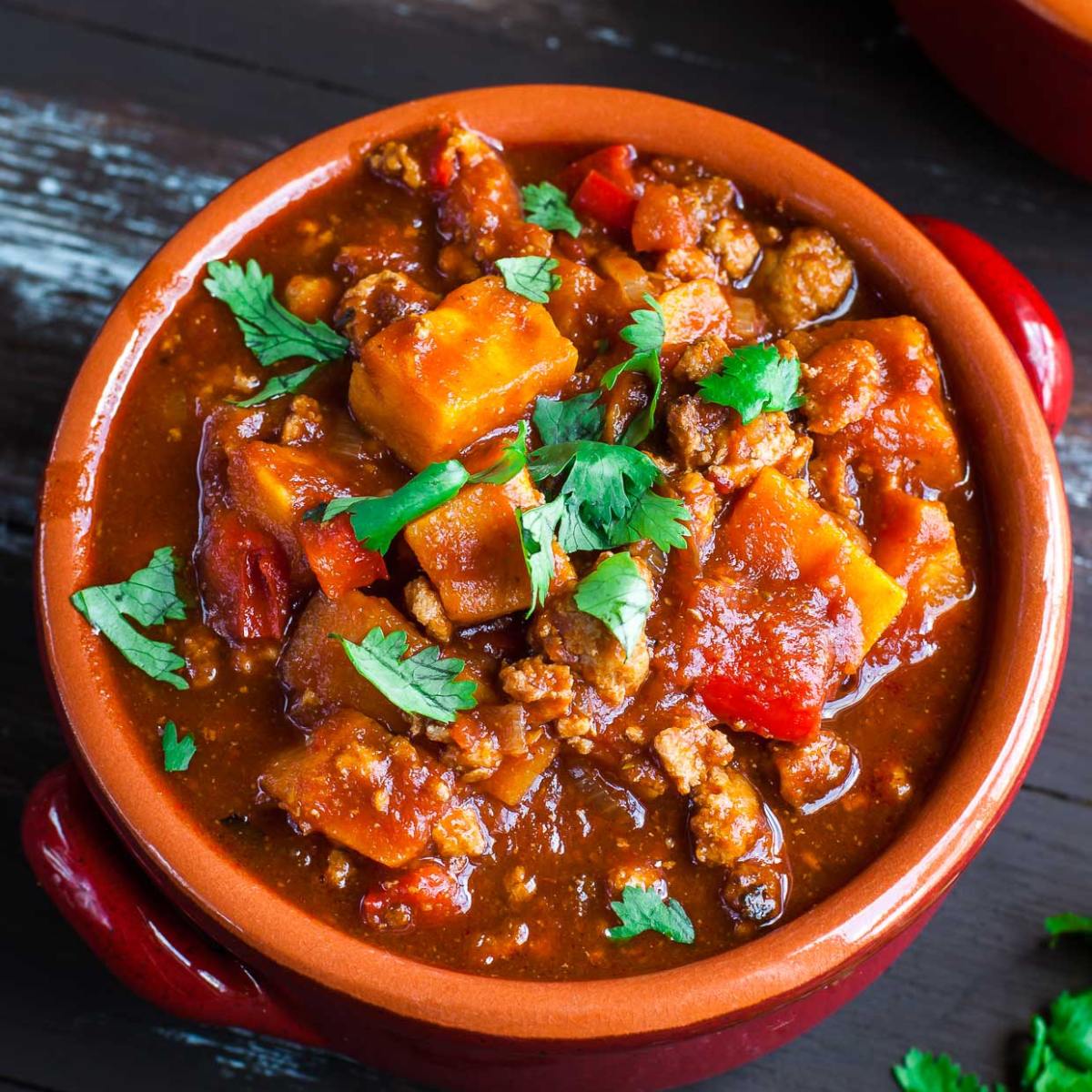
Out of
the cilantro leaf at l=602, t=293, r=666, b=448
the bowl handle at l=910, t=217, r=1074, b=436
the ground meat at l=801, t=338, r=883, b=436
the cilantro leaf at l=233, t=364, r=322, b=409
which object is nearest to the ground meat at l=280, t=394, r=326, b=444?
the cilantro leaf at l=233, t=364, r=322, b=409

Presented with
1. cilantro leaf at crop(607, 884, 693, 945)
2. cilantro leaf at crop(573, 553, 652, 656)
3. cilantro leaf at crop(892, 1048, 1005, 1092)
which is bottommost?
cilantro leaf at crop(892, 1048, 1005, 1092)

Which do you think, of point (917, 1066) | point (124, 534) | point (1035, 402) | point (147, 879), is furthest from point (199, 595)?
point (917, 1066)

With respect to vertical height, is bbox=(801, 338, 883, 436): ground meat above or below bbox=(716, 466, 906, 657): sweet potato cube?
above

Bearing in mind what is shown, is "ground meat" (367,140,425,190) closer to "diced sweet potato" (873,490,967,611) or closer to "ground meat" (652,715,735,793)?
"diced sweet potato" (873,490,967,611)

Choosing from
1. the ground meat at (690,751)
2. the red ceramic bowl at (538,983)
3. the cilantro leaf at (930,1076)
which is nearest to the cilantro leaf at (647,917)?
the red ceramic bowl at (538,983)

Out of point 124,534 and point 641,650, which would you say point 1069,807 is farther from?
point 124,534

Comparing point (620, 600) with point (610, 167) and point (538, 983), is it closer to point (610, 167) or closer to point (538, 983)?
point (538, 983)

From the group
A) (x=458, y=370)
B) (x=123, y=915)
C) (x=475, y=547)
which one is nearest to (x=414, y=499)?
(x=475, y=547)
